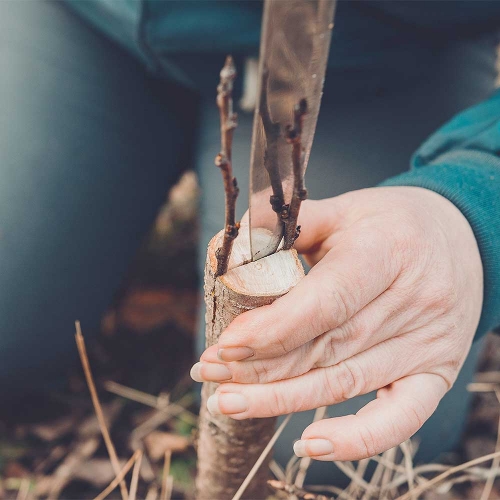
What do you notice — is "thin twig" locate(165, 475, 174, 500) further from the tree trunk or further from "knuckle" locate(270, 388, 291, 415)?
"knuckle" locate(270, 388, 291, 415)

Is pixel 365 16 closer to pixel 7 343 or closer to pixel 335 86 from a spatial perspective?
pixel 335 86

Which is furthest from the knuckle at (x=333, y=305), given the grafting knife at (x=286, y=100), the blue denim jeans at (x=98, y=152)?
the blue denim jeans at (x=98, y=152)

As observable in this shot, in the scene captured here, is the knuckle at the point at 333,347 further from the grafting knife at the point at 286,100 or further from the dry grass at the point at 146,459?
the dry grass at the point at 146,459

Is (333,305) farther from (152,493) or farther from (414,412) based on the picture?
(152,493)

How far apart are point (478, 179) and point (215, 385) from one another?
641mm

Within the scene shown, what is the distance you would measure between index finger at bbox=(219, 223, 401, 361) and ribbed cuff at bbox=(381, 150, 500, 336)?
0.31 m

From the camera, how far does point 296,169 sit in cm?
59

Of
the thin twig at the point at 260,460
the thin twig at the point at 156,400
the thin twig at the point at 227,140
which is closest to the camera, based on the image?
the thin twig at the point at 227,140

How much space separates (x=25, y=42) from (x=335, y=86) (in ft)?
2.81

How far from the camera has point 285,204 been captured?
664mm

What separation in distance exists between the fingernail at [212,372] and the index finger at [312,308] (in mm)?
38

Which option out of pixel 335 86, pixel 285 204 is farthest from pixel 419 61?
pixel 285 204

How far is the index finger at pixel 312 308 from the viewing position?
0.68 meters

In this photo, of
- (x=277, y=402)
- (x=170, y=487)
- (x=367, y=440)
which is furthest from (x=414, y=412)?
(x=170, y=487)
